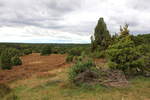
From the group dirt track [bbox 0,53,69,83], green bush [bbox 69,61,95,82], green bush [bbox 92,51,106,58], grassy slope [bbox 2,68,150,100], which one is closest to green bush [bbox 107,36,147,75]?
grassy slope [bbox 2,68,150,100]

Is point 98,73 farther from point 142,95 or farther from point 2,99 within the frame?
point 2,99

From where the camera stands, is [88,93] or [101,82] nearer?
[88,93]

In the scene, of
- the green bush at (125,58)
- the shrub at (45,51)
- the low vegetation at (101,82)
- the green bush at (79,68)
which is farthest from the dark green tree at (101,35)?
the shrub at (45,51)

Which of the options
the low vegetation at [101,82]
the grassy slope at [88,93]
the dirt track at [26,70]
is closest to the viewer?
the grassy slope at [88,93]

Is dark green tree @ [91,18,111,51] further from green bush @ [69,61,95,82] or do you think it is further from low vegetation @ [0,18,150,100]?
green bush @ [69,61,95,82]

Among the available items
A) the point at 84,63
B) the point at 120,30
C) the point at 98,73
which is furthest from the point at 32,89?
the point at 120,30

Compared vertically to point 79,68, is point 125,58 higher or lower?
higher

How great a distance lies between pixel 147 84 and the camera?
10781 millimetres

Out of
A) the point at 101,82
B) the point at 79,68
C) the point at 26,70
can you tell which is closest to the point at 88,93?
the point at 101,82

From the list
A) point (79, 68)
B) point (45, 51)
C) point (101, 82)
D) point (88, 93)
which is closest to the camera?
point (88, 93)

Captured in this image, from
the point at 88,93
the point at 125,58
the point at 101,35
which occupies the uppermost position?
the point at 101,35

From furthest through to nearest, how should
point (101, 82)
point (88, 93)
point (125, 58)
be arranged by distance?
point (125, 58) → point (101, 82) → point (88, 93)

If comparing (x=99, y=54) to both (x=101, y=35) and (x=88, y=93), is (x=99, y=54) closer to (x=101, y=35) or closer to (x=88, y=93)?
(x=101, y=35)

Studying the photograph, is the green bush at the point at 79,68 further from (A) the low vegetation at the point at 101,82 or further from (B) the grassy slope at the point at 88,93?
(B) the grassy slope at the point at 88,93
